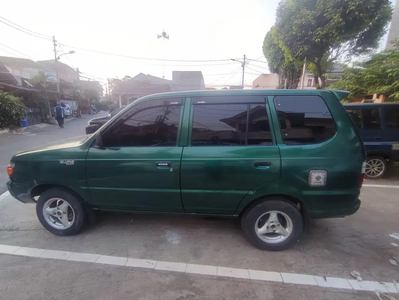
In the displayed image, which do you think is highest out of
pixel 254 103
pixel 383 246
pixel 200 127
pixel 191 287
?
pixel 254 103

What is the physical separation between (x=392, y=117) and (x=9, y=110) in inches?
674

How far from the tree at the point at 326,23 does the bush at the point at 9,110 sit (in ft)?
50.3

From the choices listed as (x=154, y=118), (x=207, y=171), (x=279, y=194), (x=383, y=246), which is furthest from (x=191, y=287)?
(x=383, y=246)

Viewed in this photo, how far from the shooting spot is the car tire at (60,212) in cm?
277

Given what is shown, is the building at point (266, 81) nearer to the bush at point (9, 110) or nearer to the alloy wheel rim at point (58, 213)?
the bush at point (9, 110)

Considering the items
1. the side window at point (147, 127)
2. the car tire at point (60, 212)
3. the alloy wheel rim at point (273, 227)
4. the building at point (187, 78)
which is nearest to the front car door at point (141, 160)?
the side window at point (147, 127)

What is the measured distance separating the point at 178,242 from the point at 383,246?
265 cm

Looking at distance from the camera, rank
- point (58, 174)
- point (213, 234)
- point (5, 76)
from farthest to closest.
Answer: point (5, 76)
point (213, 234)
point (58, 174)

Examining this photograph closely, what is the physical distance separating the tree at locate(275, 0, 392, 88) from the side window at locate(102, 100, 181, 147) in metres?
8.85

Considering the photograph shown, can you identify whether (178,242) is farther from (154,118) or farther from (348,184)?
(348,184)

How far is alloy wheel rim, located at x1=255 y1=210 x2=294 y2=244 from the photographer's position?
2537mm

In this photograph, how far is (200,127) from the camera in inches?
98.4

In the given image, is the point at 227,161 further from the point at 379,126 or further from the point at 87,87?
the point at 87,87

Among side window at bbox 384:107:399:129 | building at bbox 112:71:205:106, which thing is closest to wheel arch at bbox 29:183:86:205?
side window at bbox 384:107:399:129
